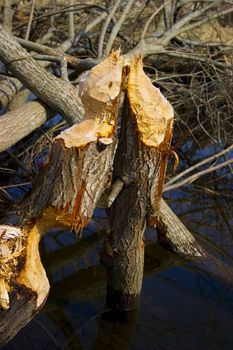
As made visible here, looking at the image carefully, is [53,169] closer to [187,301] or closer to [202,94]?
[187,301]

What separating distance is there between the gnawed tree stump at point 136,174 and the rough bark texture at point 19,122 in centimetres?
131

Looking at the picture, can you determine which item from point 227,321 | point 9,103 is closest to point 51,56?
point 9,103

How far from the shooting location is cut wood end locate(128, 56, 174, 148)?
261 centimetres

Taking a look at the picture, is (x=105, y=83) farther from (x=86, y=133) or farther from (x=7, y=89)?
(x=7, y=89)

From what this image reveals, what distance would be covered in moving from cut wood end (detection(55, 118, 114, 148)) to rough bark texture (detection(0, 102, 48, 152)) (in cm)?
147

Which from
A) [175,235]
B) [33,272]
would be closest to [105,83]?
[33,272]

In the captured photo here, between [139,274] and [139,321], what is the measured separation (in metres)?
0.49

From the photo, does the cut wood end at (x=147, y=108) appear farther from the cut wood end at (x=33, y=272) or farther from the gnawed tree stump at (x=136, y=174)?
the cut wood end at (x=33, y=272)

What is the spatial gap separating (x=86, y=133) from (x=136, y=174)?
1.29 feet

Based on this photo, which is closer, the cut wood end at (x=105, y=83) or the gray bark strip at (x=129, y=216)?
the cut wood end at (x=105, y=83)

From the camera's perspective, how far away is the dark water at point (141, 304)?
11.3 feet

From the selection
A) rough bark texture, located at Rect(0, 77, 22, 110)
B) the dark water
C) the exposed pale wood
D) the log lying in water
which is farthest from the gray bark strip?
rough bark texture, located at Rect(0, 77, 22, 110)

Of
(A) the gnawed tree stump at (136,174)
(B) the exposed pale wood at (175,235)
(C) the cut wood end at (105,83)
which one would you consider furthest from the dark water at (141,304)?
(C) the cut wood end at (105,83)

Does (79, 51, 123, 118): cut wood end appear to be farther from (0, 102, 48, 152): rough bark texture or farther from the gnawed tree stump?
(0, 102, 48, 152): rough bark texture
